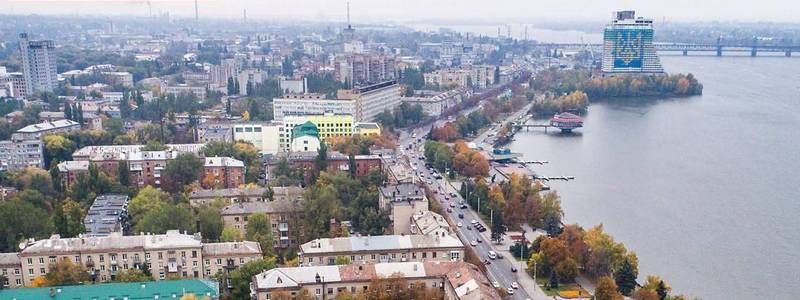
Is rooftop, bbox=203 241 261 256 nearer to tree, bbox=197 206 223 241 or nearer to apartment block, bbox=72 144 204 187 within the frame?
tree, bbox=197 206 223 241

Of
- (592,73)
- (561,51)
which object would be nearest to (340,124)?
(592,73)

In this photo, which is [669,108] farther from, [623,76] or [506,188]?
[506,188]

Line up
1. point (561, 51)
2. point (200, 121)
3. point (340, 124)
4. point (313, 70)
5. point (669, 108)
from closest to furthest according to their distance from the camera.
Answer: point (340, 124), point (200, 121), point (669, 108), point (313, 70), point (561, 51)

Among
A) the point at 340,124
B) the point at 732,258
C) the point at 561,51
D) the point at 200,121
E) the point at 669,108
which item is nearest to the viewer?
the point at 732,258

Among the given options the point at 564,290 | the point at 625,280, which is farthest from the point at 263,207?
the point at 625,280

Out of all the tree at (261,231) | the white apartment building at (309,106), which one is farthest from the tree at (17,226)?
the white apartment building at (309,106)

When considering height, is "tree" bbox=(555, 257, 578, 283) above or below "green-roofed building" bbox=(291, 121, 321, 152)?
below

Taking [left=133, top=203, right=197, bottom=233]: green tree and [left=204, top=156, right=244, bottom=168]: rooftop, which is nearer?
[left=133, top=203, right=197, bottom=233]: green tree

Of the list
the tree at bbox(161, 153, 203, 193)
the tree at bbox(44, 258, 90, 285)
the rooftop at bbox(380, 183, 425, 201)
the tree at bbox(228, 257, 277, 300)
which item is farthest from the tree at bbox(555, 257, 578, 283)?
the tree at bbox(161, 153, 203, 193)
